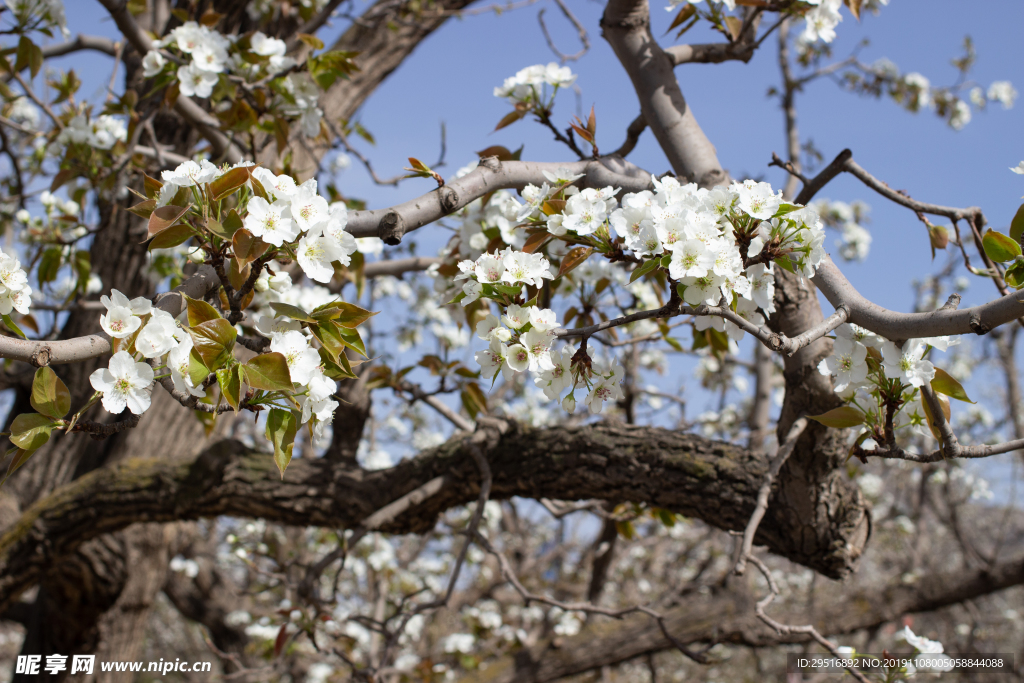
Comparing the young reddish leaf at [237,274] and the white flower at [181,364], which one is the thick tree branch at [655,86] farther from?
the white flower at [181,364]

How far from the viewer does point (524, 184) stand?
4.15ft

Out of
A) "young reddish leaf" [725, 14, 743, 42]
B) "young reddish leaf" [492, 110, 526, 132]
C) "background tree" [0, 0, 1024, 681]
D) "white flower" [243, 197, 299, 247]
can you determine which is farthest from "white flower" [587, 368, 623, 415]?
"young reddish leaf" [725, 14, 743, 42]

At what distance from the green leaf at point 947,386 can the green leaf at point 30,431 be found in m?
1.42

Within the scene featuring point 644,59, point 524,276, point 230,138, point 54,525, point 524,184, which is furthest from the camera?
point 54,525

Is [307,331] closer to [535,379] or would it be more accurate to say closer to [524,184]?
[535,379]

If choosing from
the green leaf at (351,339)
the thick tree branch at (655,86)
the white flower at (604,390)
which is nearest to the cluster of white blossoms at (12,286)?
the green leaf at (351,339)

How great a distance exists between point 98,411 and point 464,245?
6.05ft

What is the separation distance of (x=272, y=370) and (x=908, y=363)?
104 centimetres

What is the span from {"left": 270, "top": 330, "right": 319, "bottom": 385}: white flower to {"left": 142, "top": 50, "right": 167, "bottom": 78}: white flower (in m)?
1.42

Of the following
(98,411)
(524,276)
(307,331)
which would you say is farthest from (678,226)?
(98,411)

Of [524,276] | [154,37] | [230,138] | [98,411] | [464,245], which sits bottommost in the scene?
[524,276]

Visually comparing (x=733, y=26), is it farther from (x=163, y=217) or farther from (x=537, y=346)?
(x=163, y=217)

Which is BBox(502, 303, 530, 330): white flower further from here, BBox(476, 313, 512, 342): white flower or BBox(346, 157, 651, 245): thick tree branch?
BBox(346, 157, 651, 245): thick tree branch

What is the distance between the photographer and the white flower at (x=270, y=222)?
33.5 inches
